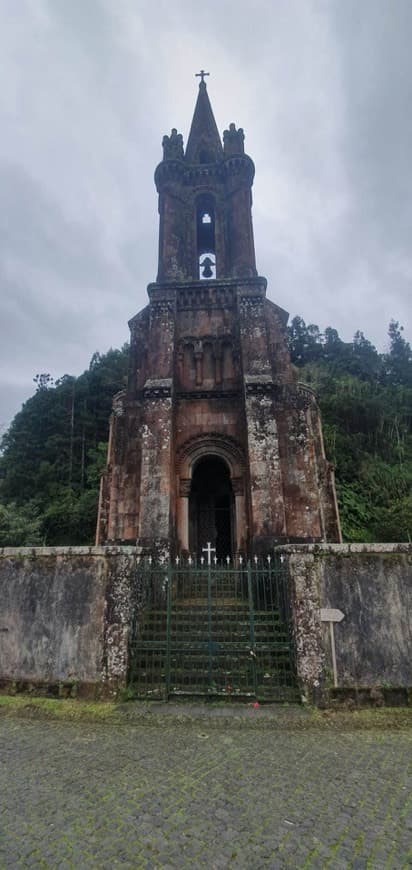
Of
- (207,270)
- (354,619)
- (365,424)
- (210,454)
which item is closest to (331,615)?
(354,619)

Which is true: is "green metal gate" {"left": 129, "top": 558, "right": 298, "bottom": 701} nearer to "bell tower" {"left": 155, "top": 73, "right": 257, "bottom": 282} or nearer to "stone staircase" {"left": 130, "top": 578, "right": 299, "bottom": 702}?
"stone staircase" {"left": 130, "top": 578, "right": 299, "bottom": 702}

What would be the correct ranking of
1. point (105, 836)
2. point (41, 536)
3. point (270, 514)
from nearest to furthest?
point (105, 836), point (270, 514), point (41, 536)

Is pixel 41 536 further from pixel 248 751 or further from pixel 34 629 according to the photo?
pixel 248 751

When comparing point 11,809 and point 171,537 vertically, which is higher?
point 171,537

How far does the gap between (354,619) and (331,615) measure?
0.37m

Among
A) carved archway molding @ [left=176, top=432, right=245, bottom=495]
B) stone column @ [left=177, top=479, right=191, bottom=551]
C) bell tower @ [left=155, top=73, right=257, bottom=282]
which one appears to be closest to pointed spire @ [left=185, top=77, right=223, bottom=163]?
bell tower @ [left=155, top=73, right=257, bottom=282]

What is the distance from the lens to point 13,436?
4241 cm

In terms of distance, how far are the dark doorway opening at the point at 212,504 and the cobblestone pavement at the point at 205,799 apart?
33.9 feet

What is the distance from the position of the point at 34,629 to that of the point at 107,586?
4.72 ft

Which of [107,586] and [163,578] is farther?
[163,578]

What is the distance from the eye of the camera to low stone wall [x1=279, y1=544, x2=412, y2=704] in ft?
21.5

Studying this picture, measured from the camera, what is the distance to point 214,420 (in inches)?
550

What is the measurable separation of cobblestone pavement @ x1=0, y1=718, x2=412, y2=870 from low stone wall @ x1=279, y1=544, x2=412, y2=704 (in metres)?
0.93

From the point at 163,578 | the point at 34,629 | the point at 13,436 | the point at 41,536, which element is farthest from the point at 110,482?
the point at 13,436
